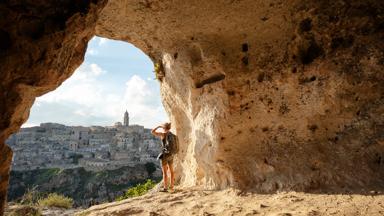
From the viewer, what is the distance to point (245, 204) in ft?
16.3

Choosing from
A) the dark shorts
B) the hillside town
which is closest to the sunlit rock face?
the dark shorts

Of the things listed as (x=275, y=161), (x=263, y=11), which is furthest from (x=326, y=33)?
(x=275, y=161)

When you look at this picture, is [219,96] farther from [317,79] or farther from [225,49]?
[317,79]

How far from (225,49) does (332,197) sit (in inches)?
131

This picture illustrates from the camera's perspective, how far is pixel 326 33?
18.7 ft

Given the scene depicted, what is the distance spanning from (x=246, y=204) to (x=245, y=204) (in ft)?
0.05

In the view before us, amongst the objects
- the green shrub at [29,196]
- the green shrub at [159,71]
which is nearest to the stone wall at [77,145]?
the green shrub at [29,196]

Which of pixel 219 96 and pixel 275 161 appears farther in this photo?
pixel 219 96

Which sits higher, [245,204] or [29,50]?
[29,50]

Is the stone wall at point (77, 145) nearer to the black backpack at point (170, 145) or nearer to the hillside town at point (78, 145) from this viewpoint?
the hillside town at point (78, 145)

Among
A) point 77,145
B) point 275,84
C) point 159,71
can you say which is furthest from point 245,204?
point 77,145

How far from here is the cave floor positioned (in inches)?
162

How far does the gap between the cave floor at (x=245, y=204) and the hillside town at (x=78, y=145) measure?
49.6 m

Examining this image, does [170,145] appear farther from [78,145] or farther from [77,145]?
[78,145]
